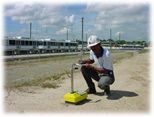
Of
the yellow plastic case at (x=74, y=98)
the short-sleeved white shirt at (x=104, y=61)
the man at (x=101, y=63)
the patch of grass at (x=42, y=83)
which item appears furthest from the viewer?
the patch of grass at (x=42, y=83)

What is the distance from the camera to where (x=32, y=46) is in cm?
5181

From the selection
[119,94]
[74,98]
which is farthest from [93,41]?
[119,94]

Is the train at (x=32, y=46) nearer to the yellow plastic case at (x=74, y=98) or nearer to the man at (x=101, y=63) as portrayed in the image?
the man at (x=101, y=63)

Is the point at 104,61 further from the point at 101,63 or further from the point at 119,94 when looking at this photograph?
the point at 119,94

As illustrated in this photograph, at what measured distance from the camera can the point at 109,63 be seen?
27.4 feet

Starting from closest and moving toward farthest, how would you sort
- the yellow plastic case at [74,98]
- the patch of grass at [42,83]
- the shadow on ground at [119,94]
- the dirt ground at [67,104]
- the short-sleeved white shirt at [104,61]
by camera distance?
1. the dirt ground at [67,104]
2. the yellow plastic case at [74,98]
3. the short-sleeved white shirt at [104,61]
4. the shadow on ground at [119,94]
5. the patch of grass at [42,83]

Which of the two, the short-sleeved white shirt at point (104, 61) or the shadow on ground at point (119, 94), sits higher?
the short-sleeved white shirt at point (104, 61)

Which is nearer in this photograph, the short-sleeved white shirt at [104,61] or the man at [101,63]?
the man at [101,63]

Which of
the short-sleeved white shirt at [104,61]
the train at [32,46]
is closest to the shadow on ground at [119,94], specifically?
the short-sleeved white shirt at [104,61]

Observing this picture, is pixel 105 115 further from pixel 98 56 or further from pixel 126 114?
pixel 98 56

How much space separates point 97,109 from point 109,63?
148cm

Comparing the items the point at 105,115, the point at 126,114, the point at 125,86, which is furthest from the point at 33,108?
the point at 125,86

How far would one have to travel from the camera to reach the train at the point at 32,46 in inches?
1735

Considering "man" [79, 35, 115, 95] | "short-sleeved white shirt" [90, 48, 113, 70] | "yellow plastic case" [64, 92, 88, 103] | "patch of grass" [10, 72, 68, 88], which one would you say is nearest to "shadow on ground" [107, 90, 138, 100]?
"man" [79, 35, 115, 95]
